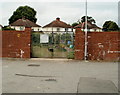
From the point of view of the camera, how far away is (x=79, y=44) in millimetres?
17797

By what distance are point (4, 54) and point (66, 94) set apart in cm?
1256

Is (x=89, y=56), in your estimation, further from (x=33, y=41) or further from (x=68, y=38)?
(x=33, y=41)


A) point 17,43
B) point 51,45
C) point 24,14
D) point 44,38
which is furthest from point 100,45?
point 24,14

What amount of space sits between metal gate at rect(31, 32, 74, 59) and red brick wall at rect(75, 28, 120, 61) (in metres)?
0.90

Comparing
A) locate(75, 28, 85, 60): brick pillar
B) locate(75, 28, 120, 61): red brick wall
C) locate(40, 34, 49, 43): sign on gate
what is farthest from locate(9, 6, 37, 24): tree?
locate(75, 28, 120, 61): red brick wall

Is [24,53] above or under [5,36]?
under

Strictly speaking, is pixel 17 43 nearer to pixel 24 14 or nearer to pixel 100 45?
pixel 100 45

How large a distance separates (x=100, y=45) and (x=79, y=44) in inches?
65.5

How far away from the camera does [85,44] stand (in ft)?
57.3

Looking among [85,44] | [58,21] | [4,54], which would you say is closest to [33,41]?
[4,54]

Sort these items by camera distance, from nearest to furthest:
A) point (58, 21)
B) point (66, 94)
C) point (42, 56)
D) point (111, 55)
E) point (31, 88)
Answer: point (66, 94)
point (31, 88)
point (111, 55)
point (42, 56)
point (58, 21)

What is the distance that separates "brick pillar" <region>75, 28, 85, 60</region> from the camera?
1772 cm

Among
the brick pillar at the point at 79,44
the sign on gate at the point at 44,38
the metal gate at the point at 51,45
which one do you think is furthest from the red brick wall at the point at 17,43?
the brick pillar at the point at 79,44

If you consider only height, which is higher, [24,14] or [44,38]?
[24,14]
